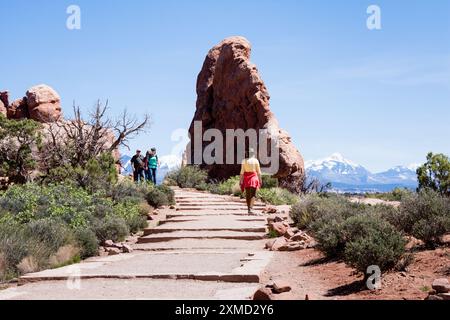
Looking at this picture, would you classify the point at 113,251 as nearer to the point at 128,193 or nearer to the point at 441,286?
the point at 128,193

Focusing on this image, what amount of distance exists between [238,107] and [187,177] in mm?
5766

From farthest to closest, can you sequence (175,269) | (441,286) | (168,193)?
1. (168,193)
2. (175,269)
3. (441,286)

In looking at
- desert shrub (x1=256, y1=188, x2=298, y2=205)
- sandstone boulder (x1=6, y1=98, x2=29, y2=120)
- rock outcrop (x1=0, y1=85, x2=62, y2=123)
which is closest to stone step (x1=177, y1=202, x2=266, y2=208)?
desert shrub (x1=256, y1=188, x2=298, y2=205)

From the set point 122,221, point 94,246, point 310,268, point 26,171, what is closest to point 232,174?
point 26,171

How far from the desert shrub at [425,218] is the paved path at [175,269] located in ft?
8.64

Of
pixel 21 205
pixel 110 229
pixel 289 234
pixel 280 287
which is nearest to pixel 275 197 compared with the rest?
pixel 289 234

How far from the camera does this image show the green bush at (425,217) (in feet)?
29.6

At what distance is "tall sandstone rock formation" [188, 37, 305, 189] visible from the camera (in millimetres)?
31281

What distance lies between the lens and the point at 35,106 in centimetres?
4484

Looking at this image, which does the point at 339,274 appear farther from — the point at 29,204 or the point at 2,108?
the point at 2,108

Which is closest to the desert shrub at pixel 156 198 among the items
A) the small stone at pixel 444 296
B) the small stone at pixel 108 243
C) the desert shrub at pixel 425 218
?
the small stone at pixel 108 243

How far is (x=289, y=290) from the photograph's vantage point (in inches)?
266
